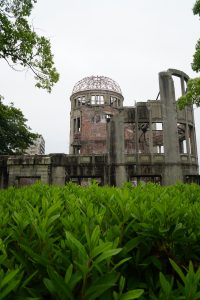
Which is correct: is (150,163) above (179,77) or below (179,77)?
below

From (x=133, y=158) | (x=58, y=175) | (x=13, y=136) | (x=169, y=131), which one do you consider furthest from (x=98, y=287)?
(x=13, y=136)

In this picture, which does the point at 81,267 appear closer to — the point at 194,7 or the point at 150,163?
the point at 194,7

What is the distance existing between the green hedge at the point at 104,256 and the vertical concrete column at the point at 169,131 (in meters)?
21.9

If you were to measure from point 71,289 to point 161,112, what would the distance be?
2468cm

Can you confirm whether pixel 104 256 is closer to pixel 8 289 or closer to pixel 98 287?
pixel 98 287

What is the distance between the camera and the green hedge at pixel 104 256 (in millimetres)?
1037

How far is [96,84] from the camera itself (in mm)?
44625

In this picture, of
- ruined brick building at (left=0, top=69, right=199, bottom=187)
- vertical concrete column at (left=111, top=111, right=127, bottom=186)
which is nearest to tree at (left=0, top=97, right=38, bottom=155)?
ruined brick building at (left=0, top=69, right=199, bottom=187)

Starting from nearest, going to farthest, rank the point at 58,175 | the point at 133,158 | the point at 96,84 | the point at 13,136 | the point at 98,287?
the point at 98,287 → the point at 58,175 → the point at 133,158 → the point at 13,136 → the point at 96,84

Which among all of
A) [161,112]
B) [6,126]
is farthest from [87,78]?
[161,112]

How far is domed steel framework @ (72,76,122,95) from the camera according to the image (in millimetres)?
44281

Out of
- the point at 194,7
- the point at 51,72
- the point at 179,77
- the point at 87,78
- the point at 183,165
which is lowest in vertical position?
the point at 183,165

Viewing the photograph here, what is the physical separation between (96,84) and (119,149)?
23151 mm

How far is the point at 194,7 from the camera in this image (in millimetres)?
13227
